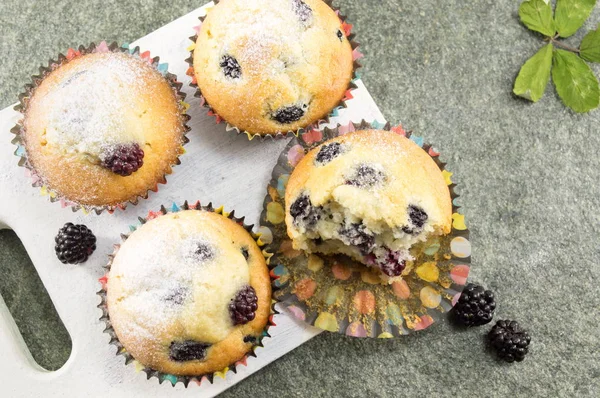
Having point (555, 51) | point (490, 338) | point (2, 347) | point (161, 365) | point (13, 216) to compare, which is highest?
point (555, 51)

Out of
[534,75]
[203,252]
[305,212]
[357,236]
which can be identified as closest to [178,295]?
[203,252]

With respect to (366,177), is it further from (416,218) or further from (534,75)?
(534,75)

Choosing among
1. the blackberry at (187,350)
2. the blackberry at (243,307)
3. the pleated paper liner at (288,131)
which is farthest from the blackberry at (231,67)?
the blackberry at (187,350)

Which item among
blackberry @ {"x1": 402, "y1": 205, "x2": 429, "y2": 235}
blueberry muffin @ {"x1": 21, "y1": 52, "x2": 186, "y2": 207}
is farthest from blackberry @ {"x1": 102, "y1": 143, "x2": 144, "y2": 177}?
blackberry @ {"x1": 402, "y1": 205, "x2": 429, "y2": 235}

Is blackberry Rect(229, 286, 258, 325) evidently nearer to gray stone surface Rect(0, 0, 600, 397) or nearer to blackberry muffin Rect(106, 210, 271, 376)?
blackberry muffin Rect(106, 210, 271, 376)

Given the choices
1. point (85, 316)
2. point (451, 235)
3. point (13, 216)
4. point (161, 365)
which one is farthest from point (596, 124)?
point (13, 216)

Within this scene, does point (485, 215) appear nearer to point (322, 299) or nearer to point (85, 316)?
point (322, 299)
